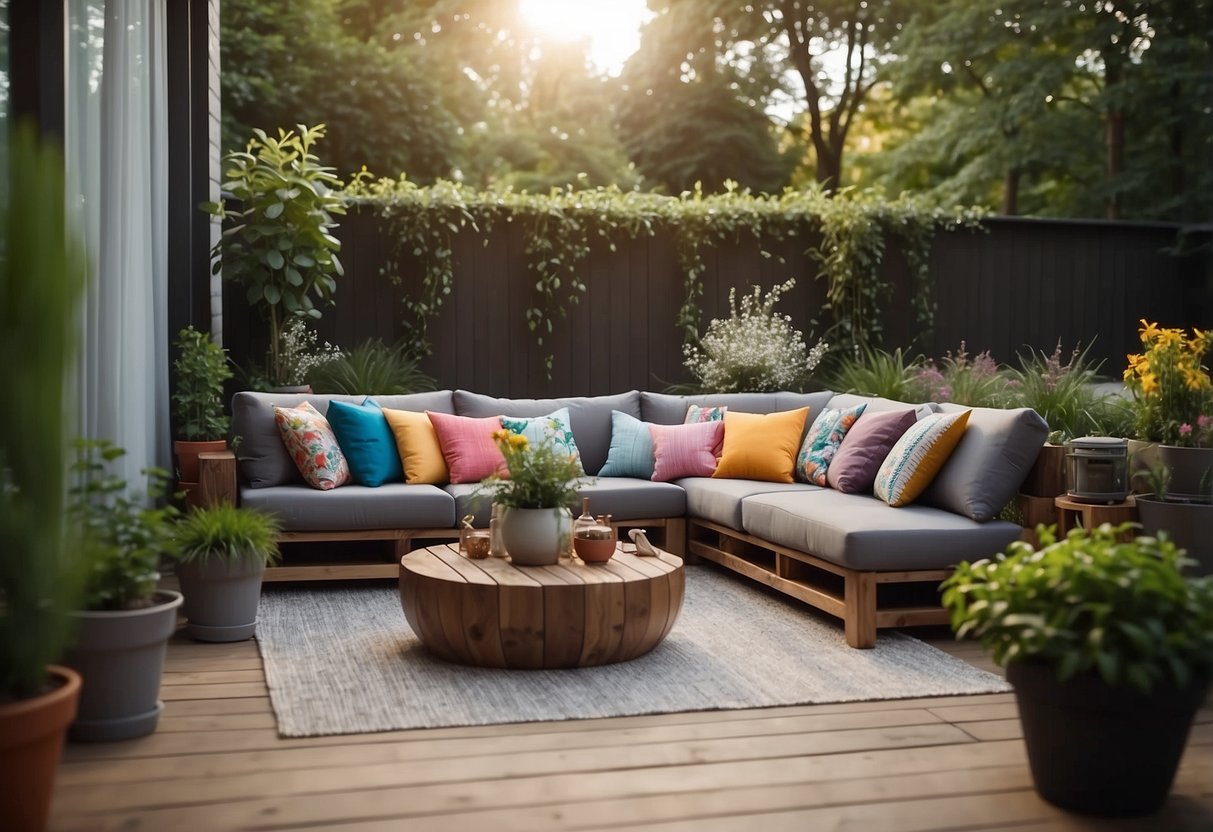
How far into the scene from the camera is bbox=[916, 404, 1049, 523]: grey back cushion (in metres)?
4.29

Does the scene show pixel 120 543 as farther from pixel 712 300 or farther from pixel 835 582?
pixel 712 300

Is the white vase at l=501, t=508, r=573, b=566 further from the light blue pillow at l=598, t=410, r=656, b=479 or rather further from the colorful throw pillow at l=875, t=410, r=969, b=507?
the light blue pillow at l=598, t=410, r=656, b=479

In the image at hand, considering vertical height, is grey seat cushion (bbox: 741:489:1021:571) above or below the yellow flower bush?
below

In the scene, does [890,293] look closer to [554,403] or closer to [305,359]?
[554,403]

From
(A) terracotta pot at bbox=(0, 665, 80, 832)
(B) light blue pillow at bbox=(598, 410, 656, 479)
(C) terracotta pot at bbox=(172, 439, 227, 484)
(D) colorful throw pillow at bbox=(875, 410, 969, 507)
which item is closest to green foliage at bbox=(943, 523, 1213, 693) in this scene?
(D) colorful throw pillow at bbox=(875, 410, 969, 507)

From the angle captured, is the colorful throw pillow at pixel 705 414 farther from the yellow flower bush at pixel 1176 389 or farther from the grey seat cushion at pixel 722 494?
the yellow flower bush at pixel 1176 389

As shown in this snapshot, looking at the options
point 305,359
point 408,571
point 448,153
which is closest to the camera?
point 408,571

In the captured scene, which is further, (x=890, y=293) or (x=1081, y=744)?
(x=890, y=293)

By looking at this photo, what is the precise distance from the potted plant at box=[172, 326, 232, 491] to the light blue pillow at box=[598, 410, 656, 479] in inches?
74.9

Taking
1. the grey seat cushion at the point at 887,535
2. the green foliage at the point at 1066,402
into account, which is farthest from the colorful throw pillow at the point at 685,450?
the green foliage at the point at 1066,402

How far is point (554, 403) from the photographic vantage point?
6035mm

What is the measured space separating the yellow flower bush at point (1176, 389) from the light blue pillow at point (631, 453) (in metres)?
2.32

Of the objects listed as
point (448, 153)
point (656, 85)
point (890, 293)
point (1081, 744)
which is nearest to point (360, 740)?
point (1081, 744)

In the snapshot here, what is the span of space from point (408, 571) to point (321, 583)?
4.81 ft
